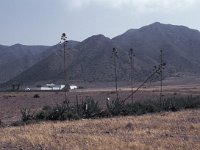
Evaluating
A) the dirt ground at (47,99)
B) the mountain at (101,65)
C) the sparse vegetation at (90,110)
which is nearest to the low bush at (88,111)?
the sparse vegetation at (90,110)

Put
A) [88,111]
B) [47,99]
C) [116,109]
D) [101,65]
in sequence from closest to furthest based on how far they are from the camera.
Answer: [88,111]
[116,109]
[47,99]
[101,65]

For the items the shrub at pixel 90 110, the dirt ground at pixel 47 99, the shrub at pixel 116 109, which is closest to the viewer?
→ the shrub at pixel 90 110

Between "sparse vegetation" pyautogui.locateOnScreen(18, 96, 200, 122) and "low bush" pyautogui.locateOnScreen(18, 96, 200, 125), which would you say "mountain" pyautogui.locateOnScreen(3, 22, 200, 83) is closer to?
"sparse vegetation" pyautogui.locateOnScreen(18, 96, 200, 122)

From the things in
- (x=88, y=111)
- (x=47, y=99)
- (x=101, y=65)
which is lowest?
(x=88, y=111)

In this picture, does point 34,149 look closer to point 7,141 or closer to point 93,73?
point 7,141

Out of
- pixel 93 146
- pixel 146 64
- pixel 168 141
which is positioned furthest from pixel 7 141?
pixel 146 64

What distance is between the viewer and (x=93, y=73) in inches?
6683

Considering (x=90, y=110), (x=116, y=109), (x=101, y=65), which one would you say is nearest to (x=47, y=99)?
(x=116, y=109)

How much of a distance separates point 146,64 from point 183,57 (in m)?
20.4

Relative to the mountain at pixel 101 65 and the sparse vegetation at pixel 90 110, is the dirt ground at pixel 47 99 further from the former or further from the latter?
the mountain at pixel 101 65

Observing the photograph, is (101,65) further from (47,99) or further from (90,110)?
(90,110)

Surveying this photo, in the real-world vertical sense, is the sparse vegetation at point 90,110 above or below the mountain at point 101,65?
below

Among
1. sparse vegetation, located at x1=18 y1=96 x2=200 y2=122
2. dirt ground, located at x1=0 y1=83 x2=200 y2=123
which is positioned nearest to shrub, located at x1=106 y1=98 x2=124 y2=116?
sparse vegetation, located at x1=18 y1=96 x2=200 y2=122

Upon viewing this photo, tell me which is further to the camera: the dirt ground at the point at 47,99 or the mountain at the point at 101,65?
the mountain at the point at 101,65
